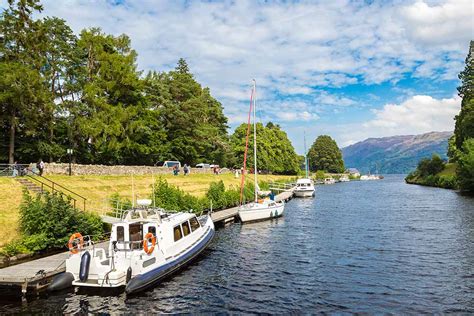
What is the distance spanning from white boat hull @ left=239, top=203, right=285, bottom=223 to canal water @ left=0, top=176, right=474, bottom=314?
4.52m

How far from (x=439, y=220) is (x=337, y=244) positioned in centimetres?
1711

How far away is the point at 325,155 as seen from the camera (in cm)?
19050

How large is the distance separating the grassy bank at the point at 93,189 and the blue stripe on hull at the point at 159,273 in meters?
10.9

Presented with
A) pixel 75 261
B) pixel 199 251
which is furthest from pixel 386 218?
pixel 75 261

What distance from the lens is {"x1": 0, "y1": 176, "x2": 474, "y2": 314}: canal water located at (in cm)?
Result: 1658

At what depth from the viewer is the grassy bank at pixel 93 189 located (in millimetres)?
25297

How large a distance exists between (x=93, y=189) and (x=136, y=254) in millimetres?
21899

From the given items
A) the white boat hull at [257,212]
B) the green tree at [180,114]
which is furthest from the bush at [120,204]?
the green tree at [180,114]

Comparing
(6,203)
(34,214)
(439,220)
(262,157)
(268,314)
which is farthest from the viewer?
(262,157)

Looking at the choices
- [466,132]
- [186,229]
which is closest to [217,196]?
[186,229]

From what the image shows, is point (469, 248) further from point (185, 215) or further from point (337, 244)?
point (185, 215)

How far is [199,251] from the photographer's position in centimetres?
2534

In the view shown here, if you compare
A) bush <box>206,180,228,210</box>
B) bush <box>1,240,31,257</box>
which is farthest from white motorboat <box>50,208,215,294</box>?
bush <box>206,180,228,210</box>

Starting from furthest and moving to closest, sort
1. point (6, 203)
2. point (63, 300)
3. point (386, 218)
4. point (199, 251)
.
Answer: point (386, 218)
point (6, 203)
point (199, 251)
point (63, 300)
